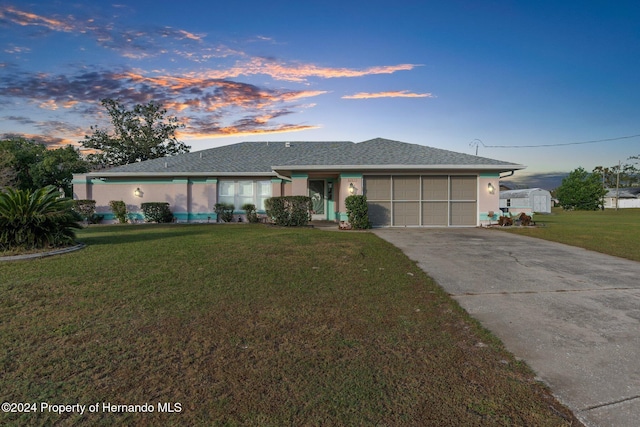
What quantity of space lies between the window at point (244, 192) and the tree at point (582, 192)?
168 feet

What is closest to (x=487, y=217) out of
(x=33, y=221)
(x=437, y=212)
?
(x=437, y=212)

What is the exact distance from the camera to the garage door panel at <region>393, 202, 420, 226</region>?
14852 mm

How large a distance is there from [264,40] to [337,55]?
9.89 ft

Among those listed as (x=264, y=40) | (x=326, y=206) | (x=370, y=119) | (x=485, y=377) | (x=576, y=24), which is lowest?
(x=485, y=377)

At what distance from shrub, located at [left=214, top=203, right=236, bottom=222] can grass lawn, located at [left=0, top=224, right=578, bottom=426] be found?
11432 millimetres

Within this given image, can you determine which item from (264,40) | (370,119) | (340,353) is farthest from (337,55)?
(340,353)

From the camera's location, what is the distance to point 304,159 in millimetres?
14898

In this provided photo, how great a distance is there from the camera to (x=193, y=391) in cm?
235

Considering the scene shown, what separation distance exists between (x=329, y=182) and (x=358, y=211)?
4.62m

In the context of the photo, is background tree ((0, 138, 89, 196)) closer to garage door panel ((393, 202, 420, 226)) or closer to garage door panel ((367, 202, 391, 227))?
garage door panel ((367, 202, 391, 227))

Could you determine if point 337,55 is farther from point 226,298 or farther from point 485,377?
point 485,377

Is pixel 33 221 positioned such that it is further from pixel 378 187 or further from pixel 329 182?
pixel 329 182

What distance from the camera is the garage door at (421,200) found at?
14.8 meters

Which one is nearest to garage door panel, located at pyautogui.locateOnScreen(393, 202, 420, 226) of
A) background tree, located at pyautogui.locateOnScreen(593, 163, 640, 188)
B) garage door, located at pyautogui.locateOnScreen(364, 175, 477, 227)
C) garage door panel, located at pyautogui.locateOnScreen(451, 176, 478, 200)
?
garage door, located at pyautogui.locateOnScreen(364, 175, 477, 227)
